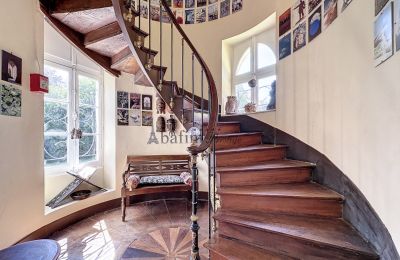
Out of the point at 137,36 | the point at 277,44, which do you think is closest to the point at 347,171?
the point at 277,44

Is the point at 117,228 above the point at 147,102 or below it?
below

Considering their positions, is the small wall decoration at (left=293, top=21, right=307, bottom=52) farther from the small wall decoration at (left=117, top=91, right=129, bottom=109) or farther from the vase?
Result: the small wall decoration at (left=117, top=91, right=129, bottom=109)

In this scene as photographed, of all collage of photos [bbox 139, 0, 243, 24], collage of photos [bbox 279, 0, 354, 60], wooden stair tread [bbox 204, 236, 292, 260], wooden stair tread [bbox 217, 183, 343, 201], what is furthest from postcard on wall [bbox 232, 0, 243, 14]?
wooden stair tread [bbox 204, 236, 292, 260]

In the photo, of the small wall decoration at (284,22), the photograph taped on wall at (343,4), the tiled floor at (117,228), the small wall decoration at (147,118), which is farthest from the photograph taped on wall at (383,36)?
the small wall decoration at (147,118)

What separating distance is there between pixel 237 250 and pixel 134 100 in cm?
268

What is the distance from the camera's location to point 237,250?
1488mm

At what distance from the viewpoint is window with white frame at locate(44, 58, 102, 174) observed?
2529 millimetres

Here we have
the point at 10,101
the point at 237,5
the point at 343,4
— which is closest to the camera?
the point at 343,4

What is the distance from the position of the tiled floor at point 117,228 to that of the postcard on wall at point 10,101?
52.4 inches

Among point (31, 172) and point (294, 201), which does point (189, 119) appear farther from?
point (31, 172)

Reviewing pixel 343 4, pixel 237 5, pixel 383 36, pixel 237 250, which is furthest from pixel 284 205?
pixel 237 5

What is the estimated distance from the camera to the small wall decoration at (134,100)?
3.36 metres

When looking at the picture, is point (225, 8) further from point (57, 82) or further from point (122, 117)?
point (57, 82)

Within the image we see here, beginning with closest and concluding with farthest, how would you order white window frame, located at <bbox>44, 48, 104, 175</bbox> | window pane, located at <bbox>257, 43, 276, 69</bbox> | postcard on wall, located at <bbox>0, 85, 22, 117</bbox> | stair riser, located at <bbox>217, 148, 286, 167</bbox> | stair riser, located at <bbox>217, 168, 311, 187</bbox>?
postcard on wall, located at <bbox>0, 85, 22, 117</bbox>, stair riser, located at <bbox>217, 168, 311, 187</bbox>, stair riser, located at <bbox>217, 148, 286, 167</bbox>, white window frame, located at <bbox>44, 48, 104, 175</bbox>, window pane, located at <bbox>257, 43, 276, 69</bbox>
